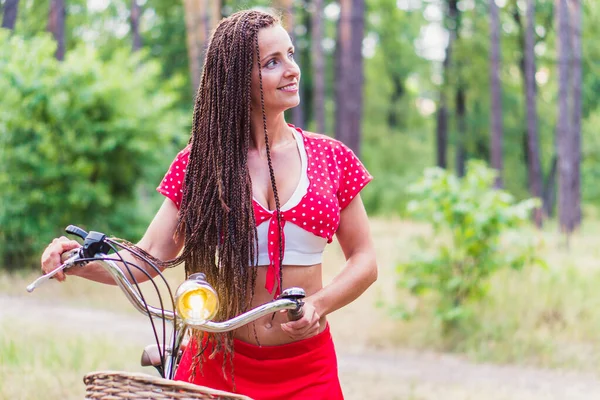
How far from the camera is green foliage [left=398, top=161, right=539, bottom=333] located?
812cm

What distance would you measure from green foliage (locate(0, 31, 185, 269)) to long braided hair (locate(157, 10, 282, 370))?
31.0 feet

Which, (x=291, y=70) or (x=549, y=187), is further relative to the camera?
(x=549, y=187)

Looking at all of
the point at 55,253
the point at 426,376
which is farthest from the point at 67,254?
the point at 426,376

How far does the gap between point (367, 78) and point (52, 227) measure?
82.6 ft

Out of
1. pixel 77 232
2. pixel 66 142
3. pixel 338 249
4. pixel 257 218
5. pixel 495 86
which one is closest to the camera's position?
pixel 77 232

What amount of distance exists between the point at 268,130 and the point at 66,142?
966 cm

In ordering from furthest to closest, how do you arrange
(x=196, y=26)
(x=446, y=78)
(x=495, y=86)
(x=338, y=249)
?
(x=446, y=78), (x=495, y=86), (x=196, y=26), (x=338, y=249)

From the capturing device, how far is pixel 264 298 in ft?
8.43

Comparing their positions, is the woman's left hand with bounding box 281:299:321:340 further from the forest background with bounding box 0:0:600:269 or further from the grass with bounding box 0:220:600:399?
the grass with bounding box 0:220:600:399

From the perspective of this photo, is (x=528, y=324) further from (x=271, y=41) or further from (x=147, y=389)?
(x=147, y=389)

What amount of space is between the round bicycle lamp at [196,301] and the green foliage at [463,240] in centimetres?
628

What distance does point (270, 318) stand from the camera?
2.54 meters

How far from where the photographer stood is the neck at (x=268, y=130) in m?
2.64

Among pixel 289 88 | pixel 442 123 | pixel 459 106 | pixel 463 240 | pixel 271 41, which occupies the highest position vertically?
pixel 271 41
